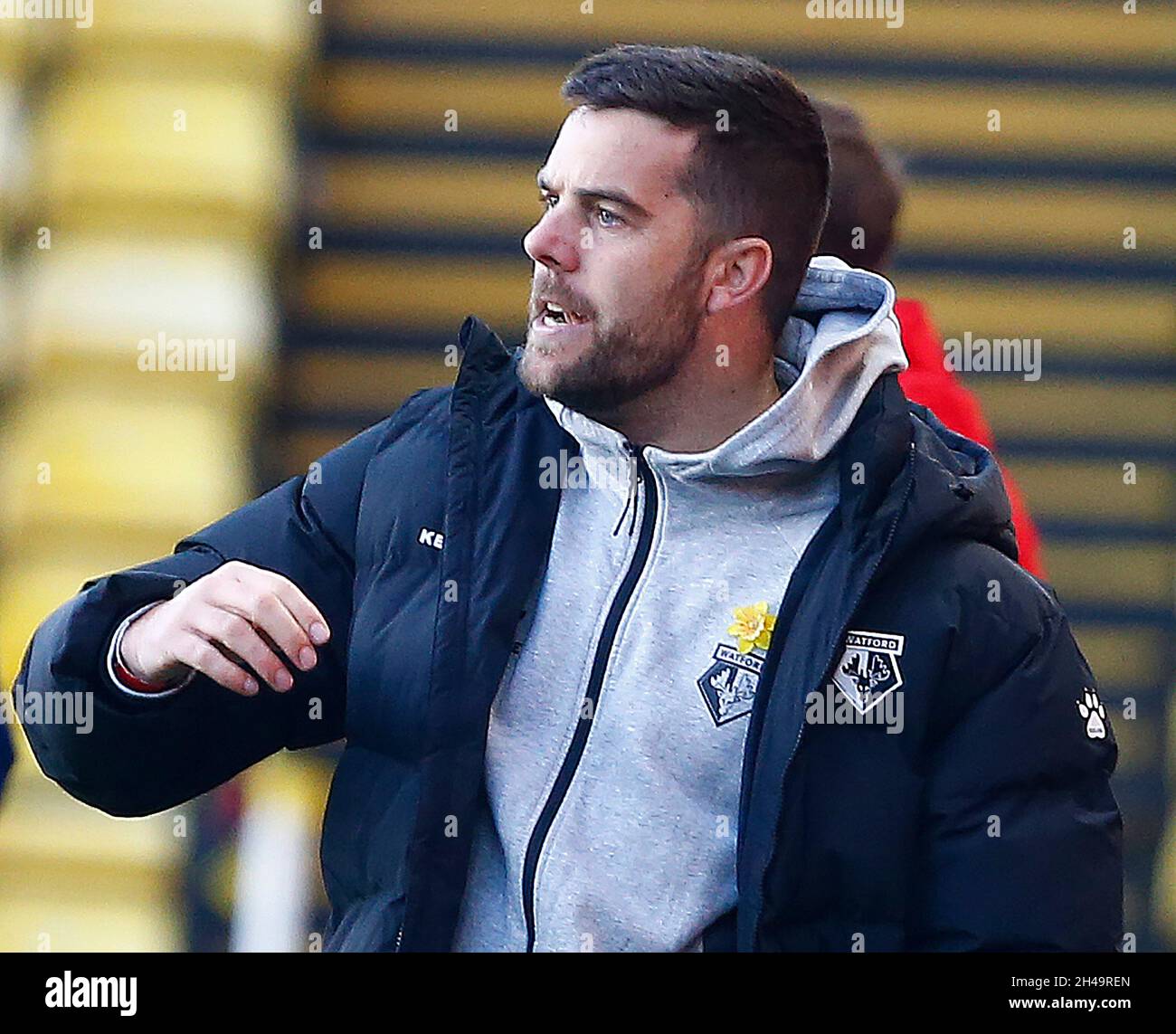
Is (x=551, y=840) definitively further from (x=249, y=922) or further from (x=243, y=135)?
(x=243, y=135)

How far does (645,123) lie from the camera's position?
8.50ft

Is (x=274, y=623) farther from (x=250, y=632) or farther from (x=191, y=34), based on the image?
(x=191, y=34)

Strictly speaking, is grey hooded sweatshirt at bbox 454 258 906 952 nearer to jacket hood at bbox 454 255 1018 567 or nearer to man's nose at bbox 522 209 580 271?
jacket hood at bbox 454 255 1018 567

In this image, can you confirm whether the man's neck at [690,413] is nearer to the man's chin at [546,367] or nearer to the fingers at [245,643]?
the man's chin at [546,367]

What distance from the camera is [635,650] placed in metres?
2.43

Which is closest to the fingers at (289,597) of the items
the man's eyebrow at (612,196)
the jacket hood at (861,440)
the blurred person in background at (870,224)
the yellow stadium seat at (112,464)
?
the jacket hood at (861,440)

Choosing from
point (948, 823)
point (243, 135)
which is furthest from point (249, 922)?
point (948, 823)

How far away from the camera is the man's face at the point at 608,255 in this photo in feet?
8.35

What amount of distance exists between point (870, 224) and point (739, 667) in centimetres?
106

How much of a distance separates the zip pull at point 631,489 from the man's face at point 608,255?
0.06m
